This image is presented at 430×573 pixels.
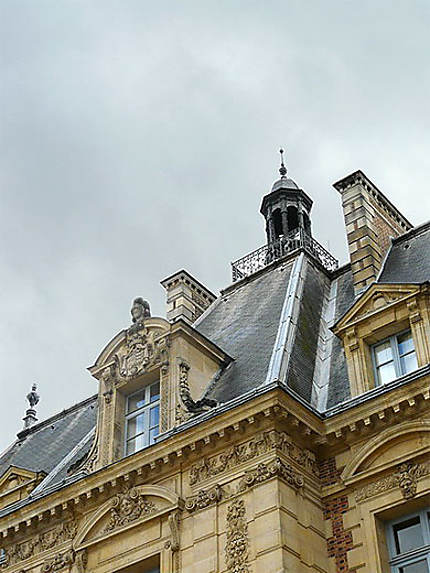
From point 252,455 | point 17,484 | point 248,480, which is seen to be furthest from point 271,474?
point 17,484

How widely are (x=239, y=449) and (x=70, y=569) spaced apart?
374 cm

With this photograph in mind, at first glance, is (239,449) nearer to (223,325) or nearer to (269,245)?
(223,325)

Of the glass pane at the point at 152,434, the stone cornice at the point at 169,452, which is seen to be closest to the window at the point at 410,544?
the stone cornice at the point at 169,452

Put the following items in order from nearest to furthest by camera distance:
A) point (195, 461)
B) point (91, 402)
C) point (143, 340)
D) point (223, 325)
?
point (195, 461), point (143, 340), point (223, 325), point (91, 402)

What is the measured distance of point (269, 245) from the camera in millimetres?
24969

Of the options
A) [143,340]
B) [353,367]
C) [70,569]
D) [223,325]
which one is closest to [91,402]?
[223,325]

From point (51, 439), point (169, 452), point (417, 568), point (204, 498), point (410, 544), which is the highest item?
point (51, 439)

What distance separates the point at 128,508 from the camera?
1677 centimetres

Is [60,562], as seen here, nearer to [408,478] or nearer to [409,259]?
[408,478]

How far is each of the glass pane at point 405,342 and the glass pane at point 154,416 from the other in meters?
4.58

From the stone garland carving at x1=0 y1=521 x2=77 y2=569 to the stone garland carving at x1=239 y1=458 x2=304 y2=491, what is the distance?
A: 3.75 meters

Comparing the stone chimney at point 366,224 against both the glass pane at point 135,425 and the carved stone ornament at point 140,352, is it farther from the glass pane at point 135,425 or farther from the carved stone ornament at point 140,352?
the glass pane at point 135,425

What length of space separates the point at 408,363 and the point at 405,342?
49cm

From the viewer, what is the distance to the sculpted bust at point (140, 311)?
767 inches
